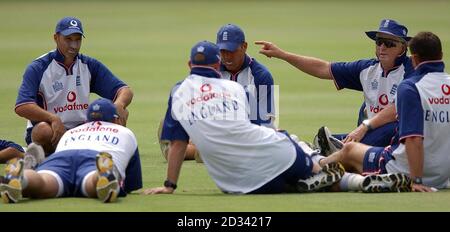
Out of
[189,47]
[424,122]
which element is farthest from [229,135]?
[189,47]

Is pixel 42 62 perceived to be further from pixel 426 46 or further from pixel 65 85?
pixel 426 46

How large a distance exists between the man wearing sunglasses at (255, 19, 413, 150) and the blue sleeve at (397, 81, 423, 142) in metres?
1.39

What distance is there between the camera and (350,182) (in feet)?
34.7

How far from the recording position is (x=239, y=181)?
34.0 ft

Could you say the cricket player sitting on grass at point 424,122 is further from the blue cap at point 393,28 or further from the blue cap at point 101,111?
the blue cap at point 101,111

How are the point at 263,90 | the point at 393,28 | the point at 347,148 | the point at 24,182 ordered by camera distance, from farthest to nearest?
the point at 263,90
the point at 393,28
the point at 347,148
the point at 24,182

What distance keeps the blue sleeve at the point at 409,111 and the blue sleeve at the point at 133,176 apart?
2.21 metres

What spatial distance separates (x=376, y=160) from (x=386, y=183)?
515mm

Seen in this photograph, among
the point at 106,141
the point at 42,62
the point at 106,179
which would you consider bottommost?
the point at 106,179

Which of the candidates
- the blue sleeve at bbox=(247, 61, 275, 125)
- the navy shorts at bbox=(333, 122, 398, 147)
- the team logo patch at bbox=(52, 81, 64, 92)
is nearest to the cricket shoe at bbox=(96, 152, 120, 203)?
the blue sleeve at bbox=(247, 61, 275, 125)

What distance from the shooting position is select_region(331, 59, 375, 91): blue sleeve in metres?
12.5

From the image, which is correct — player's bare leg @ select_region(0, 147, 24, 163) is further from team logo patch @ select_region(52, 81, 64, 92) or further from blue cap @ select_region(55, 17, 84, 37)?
blue cap @ select_region(55, 17, 84, 37)

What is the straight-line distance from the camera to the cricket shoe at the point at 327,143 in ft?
40.0

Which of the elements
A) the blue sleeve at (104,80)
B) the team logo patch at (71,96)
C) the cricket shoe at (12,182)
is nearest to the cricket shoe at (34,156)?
the cricket shoe at (12,182)
